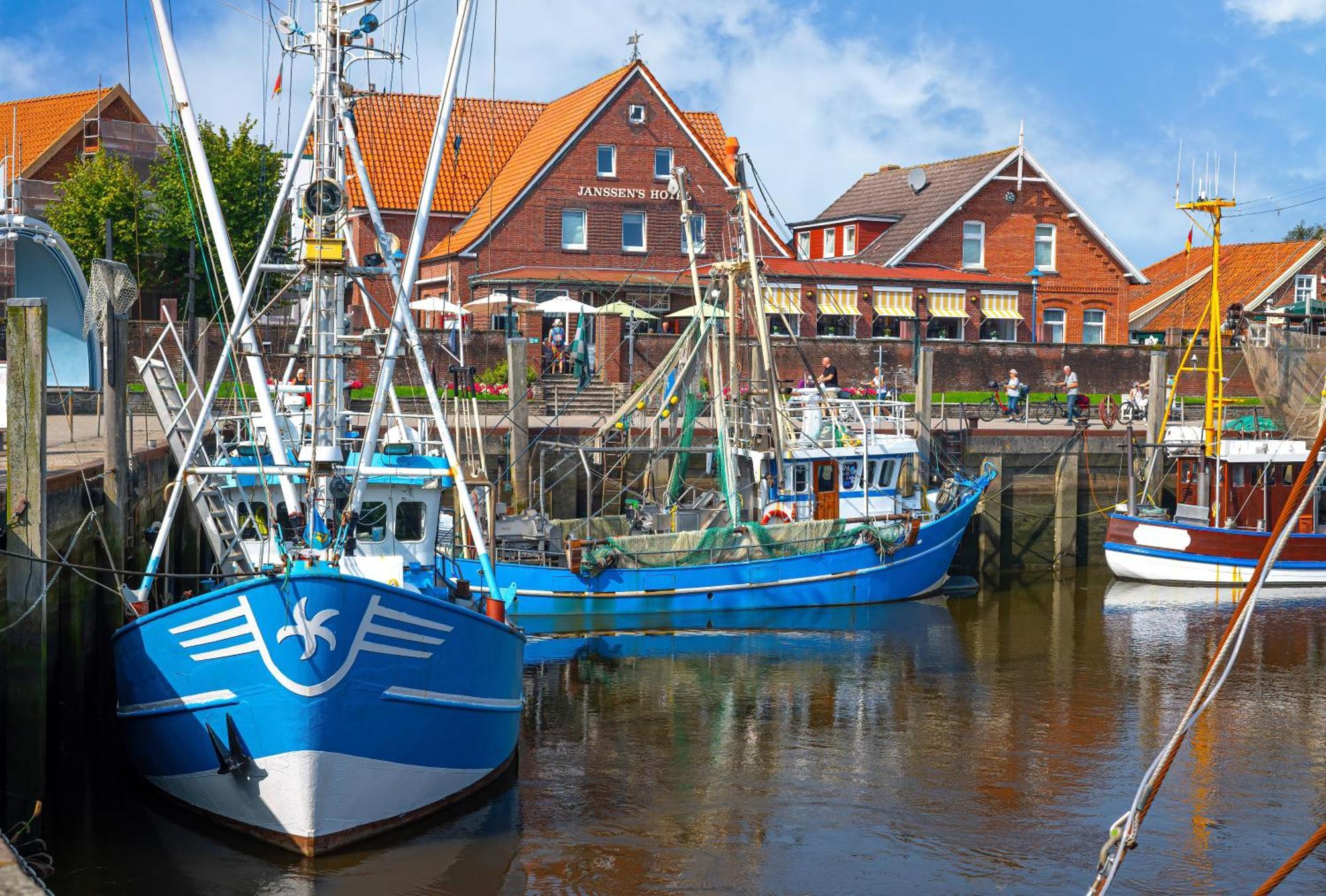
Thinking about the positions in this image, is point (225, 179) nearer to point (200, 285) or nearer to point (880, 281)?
point (200, 285)

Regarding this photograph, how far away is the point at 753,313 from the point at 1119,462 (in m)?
8.62

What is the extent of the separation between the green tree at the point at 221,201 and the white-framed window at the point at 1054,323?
22617 millimetres

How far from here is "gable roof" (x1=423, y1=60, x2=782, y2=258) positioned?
39969 millimetres

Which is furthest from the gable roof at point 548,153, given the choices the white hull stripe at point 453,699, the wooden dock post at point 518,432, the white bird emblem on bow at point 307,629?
the white bird emblem on bow at point 307,629

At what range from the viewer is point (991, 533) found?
2867 centimetres

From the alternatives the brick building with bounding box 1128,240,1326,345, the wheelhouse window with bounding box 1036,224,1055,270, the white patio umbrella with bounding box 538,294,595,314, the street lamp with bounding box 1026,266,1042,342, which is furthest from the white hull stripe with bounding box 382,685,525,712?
the brick building with bounding box 1128,240,1326,345

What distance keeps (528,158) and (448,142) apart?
3.46 meters

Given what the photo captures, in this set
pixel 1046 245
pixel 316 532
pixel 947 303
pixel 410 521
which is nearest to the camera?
pixel 316 532

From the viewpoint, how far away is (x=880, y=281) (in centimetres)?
4112

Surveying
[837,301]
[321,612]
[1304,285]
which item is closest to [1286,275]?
[1304,285]

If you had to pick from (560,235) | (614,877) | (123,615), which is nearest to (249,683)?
(614,877)

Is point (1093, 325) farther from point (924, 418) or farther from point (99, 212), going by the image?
point (99, 212)

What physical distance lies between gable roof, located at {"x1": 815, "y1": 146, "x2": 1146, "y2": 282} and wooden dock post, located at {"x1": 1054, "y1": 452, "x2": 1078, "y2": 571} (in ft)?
49.6

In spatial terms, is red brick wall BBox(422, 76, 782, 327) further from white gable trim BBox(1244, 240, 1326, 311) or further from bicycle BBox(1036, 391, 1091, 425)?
white gable trim BBox(1244, 240, 1326, 311)
